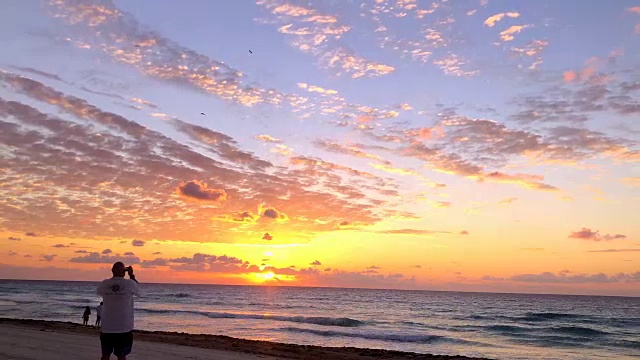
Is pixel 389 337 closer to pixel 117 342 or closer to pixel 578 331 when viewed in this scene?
pixel 578 331

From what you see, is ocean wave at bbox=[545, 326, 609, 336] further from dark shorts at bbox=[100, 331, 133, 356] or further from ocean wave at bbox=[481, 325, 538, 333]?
dark shorts at bbox=[100, 331, 133, 356]

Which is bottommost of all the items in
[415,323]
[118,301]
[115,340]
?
[415,323]

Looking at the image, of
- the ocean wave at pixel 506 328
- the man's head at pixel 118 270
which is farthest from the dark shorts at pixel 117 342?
the ocean wave at pixel 506 328

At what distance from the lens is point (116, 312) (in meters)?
8.51

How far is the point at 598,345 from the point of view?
163 feet

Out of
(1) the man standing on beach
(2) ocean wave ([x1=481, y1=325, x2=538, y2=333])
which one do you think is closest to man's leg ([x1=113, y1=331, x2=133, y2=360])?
(1) the man standing on beach

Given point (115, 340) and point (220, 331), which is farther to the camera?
point (220, 331)

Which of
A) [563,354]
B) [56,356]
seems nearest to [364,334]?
[563,354]

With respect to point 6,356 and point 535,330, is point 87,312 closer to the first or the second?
point 6,356

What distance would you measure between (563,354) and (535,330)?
2289 cm

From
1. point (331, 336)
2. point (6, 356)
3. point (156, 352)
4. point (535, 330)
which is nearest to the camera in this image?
point (6, 356)

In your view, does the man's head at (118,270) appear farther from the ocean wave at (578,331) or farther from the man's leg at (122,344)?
the ocean wave at (578,331)

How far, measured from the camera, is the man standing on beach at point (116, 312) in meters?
8.50

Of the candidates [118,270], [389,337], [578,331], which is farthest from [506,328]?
[118,270]
